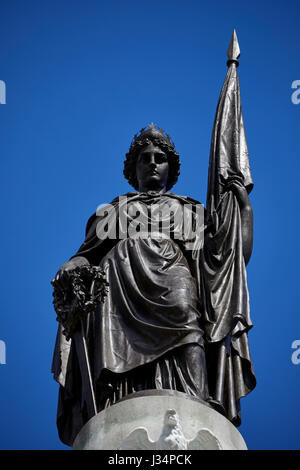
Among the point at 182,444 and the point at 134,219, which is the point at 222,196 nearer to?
the point at 134,219

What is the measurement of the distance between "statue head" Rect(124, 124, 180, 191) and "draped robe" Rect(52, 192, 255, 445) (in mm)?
1574

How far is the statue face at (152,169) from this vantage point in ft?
57.7

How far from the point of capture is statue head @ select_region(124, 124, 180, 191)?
695 inches

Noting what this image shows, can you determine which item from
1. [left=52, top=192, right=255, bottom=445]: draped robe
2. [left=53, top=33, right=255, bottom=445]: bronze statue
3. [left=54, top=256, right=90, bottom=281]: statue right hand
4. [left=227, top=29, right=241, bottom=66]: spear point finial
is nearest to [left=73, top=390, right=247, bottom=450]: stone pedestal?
[left=53, top=33, right=255, bottom=445]: bronze statue

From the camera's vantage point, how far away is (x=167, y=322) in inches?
568

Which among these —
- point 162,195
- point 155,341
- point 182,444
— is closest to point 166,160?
point 162,195

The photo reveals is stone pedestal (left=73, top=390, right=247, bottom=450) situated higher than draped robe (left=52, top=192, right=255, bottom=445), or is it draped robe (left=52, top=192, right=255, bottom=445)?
draped robe (left=52, top=192, right=255, bottom=445)

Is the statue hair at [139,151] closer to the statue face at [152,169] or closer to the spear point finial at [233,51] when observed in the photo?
the statue face at [152,169]

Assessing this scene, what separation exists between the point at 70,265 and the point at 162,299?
142 centimetres

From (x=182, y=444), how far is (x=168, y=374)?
206 cm

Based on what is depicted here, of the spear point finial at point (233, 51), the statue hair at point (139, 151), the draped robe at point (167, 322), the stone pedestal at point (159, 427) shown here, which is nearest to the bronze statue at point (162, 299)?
the draped robe at point (167, 322)

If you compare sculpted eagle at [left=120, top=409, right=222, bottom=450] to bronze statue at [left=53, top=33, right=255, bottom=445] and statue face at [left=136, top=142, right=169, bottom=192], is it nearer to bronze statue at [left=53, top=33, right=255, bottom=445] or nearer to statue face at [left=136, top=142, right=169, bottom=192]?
bronze statue at [left=53, top=33, right=255, bottom=445]
